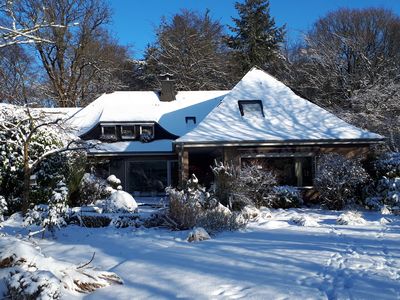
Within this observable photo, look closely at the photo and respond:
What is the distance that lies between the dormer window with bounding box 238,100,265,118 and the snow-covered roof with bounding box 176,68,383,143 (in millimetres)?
128

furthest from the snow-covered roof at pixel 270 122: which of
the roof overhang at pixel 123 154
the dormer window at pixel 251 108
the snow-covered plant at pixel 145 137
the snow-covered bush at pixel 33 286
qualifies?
the snow-covered bush at pixel 33 286

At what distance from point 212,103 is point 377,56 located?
10819 millimetres

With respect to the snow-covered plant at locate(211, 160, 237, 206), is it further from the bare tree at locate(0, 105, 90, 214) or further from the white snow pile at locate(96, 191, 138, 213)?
the bare tree at locate(0, 105, 90, 214)

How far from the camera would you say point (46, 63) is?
102ft

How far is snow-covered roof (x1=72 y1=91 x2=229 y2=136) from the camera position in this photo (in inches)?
840

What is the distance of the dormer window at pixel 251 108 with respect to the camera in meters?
17.6

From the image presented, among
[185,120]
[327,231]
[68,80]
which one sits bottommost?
[327,231]

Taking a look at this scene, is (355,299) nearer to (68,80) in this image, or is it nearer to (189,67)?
(189,67)

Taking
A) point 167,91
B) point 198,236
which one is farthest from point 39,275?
point 167,91

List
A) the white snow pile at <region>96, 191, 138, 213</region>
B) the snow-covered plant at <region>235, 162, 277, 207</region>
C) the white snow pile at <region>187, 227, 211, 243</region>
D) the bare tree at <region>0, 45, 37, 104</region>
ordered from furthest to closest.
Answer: the bare tree at <region>0, 45, 37, 104</region>, the snow-covered plant at <region>235, 162, 277, 207</region>, the white snow pile at <region>96, 191, 138, 213</region>, the white snow pile at <region>187, 227, 211, 243</region>

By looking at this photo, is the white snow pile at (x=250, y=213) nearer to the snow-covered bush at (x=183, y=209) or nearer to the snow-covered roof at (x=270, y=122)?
the snow-covered bush at (x=183, y=209)

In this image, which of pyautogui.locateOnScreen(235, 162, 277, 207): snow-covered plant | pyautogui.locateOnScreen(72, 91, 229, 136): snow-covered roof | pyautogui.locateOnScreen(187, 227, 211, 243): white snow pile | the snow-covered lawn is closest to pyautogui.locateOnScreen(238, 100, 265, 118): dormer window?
pyautogui.locateOnScreen(235, 162, 277, 207): snow-covered plant

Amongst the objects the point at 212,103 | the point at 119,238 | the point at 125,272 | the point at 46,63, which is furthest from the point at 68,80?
the point at 125,272

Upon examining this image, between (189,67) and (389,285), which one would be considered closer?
(389,285)
